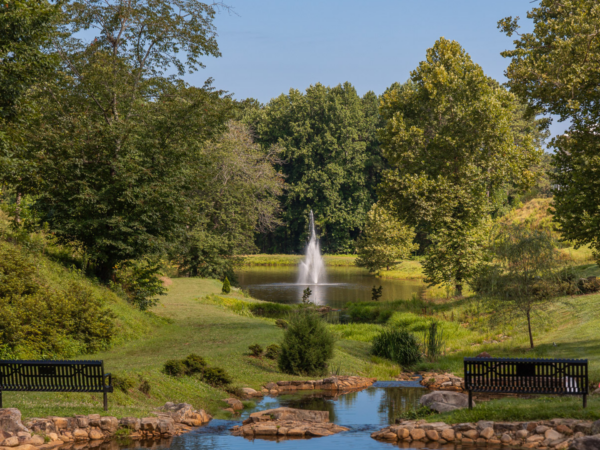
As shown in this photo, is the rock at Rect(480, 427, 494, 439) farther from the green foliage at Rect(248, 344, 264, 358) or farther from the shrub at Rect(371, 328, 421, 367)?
the shrub at Rect(371, 328, 421, 367)

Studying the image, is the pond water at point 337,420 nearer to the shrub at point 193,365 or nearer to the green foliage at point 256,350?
the shrub at point 193,365

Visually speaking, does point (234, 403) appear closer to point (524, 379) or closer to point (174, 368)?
point (174, 368)

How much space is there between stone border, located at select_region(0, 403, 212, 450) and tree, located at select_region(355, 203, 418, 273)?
171 ft

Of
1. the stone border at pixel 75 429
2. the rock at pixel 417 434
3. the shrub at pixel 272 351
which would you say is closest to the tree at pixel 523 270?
the shrub at pixel 272 351

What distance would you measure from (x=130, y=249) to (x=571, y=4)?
1935cm

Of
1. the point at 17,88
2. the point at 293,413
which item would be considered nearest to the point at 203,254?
the point at 17,88

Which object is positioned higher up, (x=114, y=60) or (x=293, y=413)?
(x=114, y=60)

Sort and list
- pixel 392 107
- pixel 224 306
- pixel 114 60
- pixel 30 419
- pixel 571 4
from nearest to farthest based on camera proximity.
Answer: pixel 30 419
pixel 571 4
pixel 114 60
pixel 224 306
pixel 392 107

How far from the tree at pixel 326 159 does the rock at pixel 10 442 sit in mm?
78171

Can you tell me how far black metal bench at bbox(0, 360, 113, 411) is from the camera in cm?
1209

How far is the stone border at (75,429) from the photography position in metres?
10.3

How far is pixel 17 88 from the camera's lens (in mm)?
15914

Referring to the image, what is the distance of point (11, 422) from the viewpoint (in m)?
10.5

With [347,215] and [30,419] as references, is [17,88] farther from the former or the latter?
[347,215]
